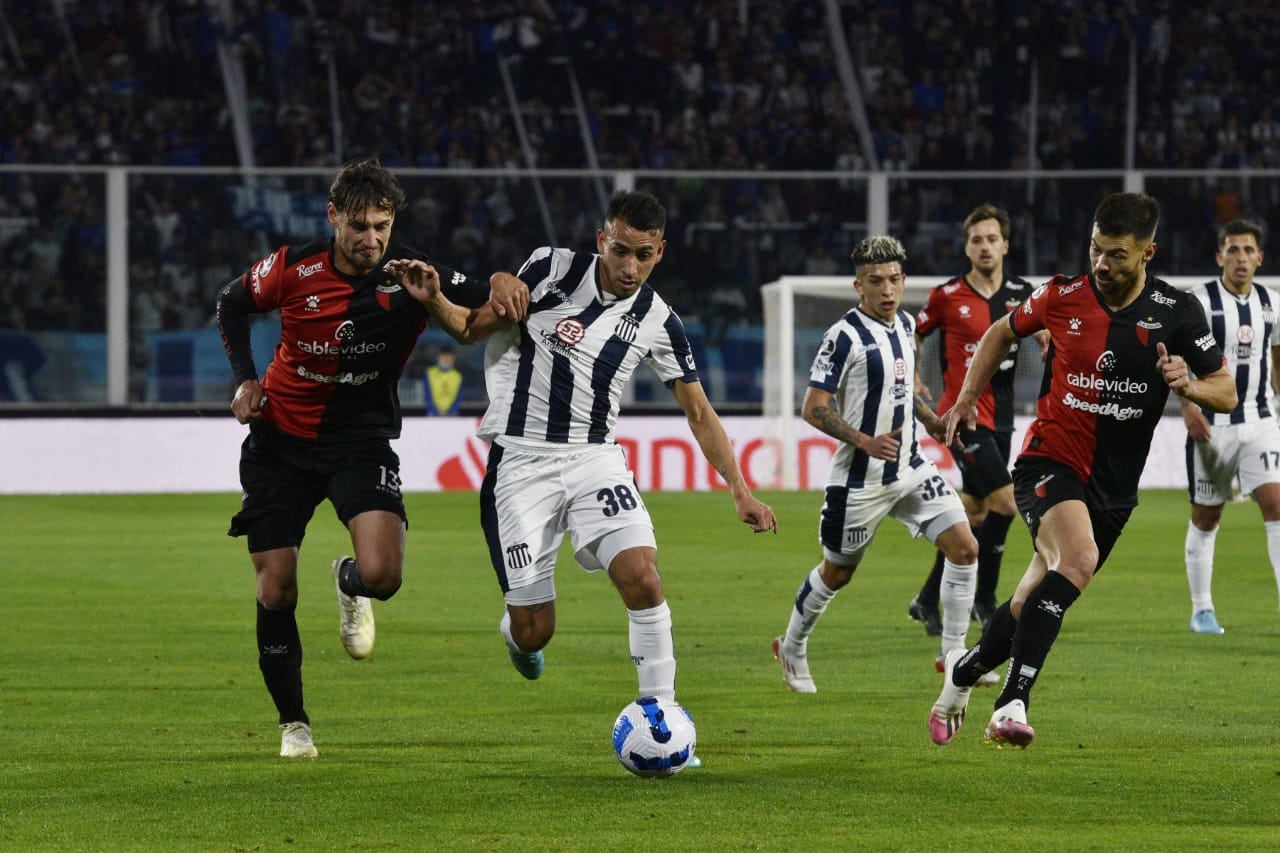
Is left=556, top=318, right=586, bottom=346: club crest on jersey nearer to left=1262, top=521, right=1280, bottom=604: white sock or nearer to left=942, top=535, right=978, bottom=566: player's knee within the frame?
left=942, top=535, right=978, bottom=566: player's knee

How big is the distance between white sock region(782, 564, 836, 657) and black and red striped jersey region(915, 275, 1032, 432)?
2202 mm

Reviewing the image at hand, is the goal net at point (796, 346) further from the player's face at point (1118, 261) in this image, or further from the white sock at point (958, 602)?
the player's face at point (1118, 261)

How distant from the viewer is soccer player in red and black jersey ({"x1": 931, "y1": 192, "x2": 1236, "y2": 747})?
6.52m

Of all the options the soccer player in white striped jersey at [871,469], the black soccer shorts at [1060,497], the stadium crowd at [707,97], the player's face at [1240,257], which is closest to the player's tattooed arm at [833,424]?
the soccer player in white striped jersey at [871,469]

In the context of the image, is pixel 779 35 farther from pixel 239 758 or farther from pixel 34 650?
pixel 239 758

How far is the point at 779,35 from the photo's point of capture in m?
29.3

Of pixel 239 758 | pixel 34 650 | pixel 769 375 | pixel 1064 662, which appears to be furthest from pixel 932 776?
pixel 769 375

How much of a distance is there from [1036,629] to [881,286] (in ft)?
8.16

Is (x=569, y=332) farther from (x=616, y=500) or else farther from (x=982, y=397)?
(x=982, y=397)

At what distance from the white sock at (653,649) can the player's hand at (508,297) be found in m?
1.07

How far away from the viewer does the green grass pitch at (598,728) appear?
5410 mm

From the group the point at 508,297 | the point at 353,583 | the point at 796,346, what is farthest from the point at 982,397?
the point at 796,346

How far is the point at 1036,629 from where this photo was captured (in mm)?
6469

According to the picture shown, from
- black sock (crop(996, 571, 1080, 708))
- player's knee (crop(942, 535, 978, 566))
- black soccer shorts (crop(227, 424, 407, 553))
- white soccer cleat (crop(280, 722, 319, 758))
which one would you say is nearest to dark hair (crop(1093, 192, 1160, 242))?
Result: black sock (crop(996, 571, 1080, 708))
